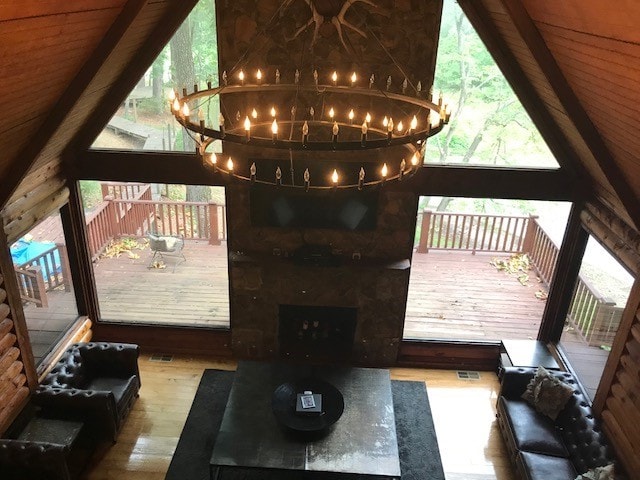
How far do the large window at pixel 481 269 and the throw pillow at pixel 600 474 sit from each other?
329cm

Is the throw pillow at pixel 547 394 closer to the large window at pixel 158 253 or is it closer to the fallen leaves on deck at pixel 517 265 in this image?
the fallen leaves on deck at pixel 517 265

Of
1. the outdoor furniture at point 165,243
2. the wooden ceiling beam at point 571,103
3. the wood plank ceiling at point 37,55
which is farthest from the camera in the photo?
the outdoor furniture at point 165,243

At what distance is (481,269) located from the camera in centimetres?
Answer: 1000

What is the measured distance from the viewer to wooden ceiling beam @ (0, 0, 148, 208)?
434 cm

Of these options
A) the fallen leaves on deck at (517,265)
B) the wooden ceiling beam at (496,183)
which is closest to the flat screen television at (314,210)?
the wooden ceiling beam at (496,183)

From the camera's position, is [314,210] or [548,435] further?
[314,210]

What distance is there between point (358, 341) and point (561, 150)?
356 centimetres

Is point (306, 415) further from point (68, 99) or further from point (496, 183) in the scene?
point (68, 99)

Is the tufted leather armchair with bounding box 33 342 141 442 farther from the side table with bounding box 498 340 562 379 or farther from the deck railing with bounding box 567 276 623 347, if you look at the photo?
the deck railing with bounding box 567 276 623 347

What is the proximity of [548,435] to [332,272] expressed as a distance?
10.2 feet

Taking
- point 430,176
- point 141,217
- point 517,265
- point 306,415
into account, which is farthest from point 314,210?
point 517,265

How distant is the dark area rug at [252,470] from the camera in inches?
225

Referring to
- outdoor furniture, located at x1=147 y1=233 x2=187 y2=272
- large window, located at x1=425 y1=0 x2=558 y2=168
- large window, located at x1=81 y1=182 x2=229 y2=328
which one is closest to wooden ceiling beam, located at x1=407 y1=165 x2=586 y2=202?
large window, located at x1=425 y1=0 x2=558 y2=168

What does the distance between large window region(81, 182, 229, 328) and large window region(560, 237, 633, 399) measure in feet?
16.6
